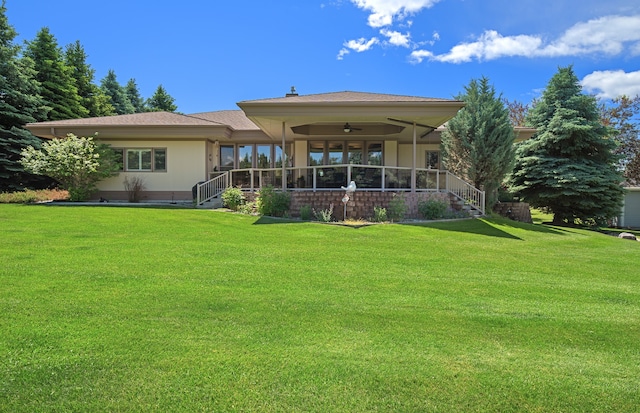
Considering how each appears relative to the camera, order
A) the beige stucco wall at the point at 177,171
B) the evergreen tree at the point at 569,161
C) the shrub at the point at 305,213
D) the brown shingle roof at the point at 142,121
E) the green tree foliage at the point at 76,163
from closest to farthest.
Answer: the shrub at the point at 305,213
the green tree foliage at the point at 76,163
the evergreen tree at the point at 569,161
the brown shingle roof at the point at 142,121
the beige stucco wall at the point at 177,171

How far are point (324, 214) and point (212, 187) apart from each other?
653 centimetres

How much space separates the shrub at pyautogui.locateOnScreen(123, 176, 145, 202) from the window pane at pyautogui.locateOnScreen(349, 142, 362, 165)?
10027 millimetres

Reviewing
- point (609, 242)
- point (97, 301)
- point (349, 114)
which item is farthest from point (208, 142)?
point (609, 242)

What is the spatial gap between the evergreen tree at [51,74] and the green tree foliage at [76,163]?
29.4ft

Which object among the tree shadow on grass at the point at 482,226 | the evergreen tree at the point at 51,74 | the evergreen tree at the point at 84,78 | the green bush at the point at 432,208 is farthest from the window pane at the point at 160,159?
the evergreen tree at the point at 84,78

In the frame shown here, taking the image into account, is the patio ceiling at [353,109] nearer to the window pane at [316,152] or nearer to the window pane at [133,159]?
the window pane at [316,152]

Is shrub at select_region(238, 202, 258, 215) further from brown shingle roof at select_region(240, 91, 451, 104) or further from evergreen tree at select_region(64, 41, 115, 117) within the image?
evergreen tree at select_region(64, 41, 115, 117)

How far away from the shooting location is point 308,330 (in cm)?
333

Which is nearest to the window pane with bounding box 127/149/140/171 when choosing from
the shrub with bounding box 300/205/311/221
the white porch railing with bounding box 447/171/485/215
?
the shrub with bounding box 300/205/311/221

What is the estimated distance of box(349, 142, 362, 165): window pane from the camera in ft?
57.9

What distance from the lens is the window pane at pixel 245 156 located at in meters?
18.0

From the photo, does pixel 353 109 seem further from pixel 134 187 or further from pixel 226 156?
pixel 134 187

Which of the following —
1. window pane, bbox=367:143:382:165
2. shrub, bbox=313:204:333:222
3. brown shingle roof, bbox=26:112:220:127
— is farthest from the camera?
window pane, bbox=367:143:382:165

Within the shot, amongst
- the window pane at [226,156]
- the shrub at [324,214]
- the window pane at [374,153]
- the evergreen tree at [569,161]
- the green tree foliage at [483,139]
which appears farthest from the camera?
the window pane at [226,156]
